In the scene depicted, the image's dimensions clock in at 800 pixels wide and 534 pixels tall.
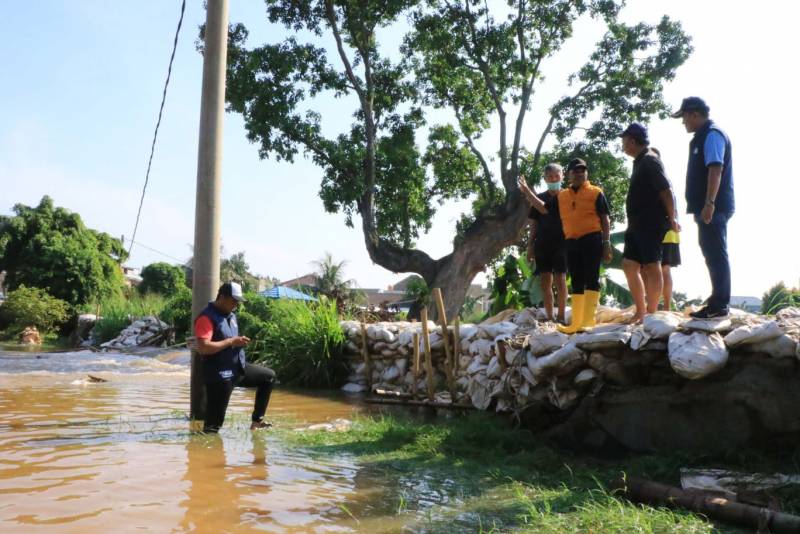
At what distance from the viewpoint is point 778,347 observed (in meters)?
4.74

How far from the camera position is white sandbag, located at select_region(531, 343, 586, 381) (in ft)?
18.5

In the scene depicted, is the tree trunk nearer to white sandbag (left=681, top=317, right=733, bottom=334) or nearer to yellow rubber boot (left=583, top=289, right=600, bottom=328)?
yellow rubber boot (left=583, top=289, right=600, bottom=328)

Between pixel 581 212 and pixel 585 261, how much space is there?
1.51 ft

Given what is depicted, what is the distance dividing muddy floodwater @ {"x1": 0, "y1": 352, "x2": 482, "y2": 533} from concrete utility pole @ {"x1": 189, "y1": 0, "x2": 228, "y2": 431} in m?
0.69

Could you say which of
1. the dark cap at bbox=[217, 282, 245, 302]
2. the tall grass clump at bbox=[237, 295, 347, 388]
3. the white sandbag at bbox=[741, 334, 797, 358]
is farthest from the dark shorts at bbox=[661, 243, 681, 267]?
the tall grass clump at bbox=[237, 295, 347, 388]

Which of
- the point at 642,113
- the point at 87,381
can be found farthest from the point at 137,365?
the point at 642,113

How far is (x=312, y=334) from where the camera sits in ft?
37.7

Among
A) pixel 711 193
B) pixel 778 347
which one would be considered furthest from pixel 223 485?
pixel 711 193

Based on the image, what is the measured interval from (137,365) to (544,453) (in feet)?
39.4

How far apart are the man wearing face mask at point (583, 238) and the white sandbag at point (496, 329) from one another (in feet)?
4.04

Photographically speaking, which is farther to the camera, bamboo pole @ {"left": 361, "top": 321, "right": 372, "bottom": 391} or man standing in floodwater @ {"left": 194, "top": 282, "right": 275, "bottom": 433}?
bamboo pole @ {"left": 361, "top": 321, "right": 372, "bottom": 391}

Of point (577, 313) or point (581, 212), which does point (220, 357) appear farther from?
point (581, 212)

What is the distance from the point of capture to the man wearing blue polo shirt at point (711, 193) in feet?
17.1

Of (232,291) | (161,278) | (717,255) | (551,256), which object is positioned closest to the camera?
(717,255)
